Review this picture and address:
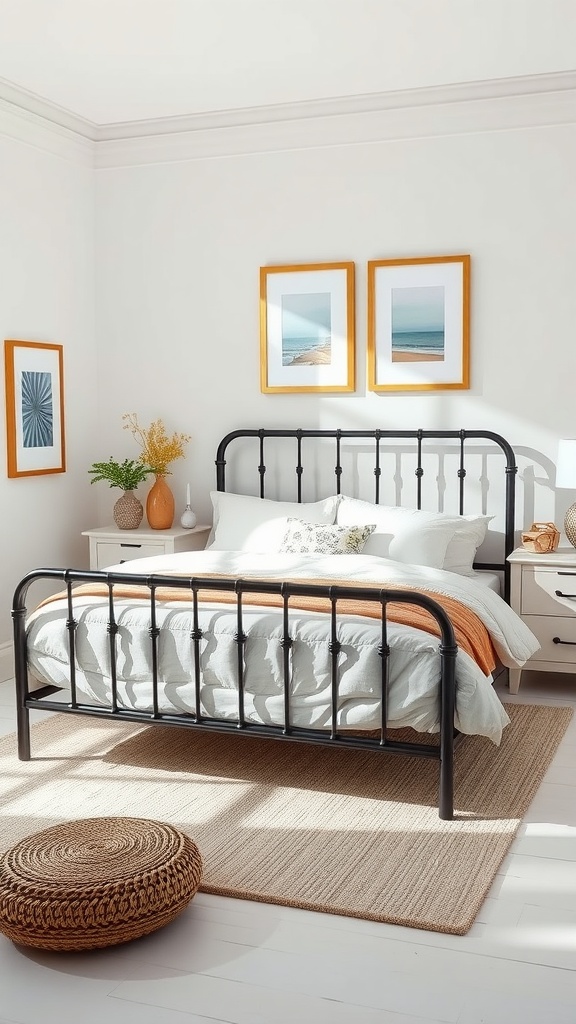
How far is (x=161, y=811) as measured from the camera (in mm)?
3264

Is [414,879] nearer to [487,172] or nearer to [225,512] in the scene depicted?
[225,512]

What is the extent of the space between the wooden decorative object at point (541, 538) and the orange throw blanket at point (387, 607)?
2.76ft

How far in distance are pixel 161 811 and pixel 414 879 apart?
0.89m

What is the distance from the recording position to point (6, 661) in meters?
5.04

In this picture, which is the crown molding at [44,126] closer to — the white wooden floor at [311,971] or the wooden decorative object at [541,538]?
the wooden decorative object at [541,538]

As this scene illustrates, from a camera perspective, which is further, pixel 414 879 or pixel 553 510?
pixel 553 510

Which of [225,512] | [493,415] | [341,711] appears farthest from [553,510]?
[341,711]

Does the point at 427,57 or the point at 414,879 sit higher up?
the point at 427,57

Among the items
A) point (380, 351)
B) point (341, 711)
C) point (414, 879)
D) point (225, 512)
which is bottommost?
point (414, 879)

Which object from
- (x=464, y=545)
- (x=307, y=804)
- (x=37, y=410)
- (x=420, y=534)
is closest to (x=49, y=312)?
(x=37, y=410)

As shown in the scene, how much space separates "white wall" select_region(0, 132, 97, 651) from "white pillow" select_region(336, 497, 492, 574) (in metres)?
1.61

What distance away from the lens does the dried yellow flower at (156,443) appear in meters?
5.55

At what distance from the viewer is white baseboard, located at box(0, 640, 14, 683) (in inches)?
198

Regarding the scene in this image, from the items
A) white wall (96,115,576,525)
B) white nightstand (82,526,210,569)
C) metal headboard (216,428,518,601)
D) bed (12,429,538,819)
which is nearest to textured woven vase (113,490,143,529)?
white nightstand (82,526,210,569)
